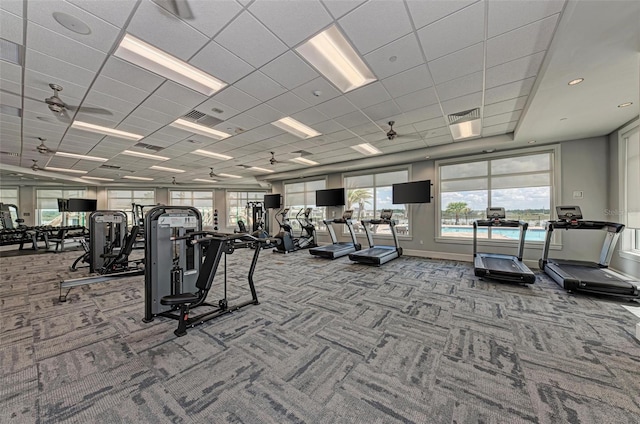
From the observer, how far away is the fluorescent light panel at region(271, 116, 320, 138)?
4.94 metres

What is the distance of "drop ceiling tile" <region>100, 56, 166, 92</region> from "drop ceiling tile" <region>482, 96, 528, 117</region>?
17.5 feet

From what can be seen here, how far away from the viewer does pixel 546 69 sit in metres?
2.82

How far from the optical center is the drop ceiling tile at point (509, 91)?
339cm

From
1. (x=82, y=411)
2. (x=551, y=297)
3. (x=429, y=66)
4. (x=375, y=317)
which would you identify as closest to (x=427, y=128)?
(x=429, y=66)

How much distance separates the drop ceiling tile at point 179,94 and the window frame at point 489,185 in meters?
6.49

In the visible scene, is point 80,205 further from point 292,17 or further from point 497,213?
point 497,213

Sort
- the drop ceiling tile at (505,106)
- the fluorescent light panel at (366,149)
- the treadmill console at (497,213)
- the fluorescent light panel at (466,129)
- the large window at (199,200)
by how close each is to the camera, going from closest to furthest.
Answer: the drop ceiling tile at (505,106) < the fluorescent light panel at (466,129) < the treadmill console at (497,213) < the fluorescent light panel at (366,149) < the large window at (199,200)

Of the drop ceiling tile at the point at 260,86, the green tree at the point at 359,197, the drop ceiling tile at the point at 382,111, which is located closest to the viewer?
the drop ceiling tile at the point at 260,86

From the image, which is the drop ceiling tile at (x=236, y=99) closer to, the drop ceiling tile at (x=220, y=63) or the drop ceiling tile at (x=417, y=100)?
the drop ceiling tile at (x=220, y=63)

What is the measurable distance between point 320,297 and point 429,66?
11.8 ft

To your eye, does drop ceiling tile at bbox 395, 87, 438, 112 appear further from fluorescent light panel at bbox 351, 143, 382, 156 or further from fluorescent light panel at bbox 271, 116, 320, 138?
fluorescent light panel at bbox 351, 143, 382, 156

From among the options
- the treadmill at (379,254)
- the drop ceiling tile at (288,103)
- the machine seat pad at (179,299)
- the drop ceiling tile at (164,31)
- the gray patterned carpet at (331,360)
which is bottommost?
the gray patterned carpet at (331,360)

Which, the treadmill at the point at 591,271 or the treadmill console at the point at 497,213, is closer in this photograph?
the treadmill at the point at 591,271

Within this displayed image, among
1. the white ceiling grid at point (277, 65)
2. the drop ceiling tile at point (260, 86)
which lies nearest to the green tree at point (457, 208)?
the white ceiling grid at point (277, 65)
